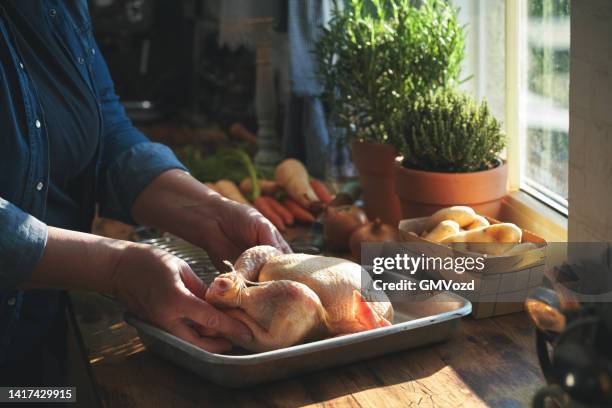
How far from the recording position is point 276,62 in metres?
2.74

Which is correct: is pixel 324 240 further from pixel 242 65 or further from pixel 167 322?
pixel 242 65

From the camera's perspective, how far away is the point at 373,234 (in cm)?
161

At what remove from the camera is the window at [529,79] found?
5.28 ft

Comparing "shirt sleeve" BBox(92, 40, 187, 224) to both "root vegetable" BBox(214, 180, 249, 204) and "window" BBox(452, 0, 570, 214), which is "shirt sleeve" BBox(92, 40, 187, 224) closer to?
"root vegetable" BBox(214, 180, 249, 204)

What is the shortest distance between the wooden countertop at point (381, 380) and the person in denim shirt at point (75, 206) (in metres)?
0.08

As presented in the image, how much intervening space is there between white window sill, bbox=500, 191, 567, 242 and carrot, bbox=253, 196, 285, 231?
504 mm

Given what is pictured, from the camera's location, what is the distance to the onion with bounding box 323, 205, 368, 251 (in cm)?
172

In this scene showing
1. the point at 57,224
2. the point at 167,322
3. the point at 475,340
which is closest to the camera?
the point at 167,322

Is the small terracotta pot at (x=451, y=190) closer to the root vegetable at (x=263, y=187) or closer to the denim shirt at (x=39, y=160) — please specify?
the denim shirt at (x=39, y=160)

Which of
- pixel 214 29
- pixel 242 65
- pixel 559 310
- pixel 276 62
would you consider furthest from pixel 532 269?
pixel 214 29

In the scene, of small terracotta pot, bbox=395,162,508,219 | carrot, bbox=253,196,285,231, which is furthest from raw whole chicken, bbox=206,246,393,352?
carrot, bbox=253,196,285,231

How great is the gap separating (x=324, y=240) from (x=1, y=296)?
2.23 ft

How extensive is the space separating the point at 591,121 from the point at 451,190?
1.09ft

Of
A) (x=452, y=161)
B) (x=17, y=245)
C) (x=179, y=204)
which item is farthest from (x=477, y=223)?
(x=17, y=245)
